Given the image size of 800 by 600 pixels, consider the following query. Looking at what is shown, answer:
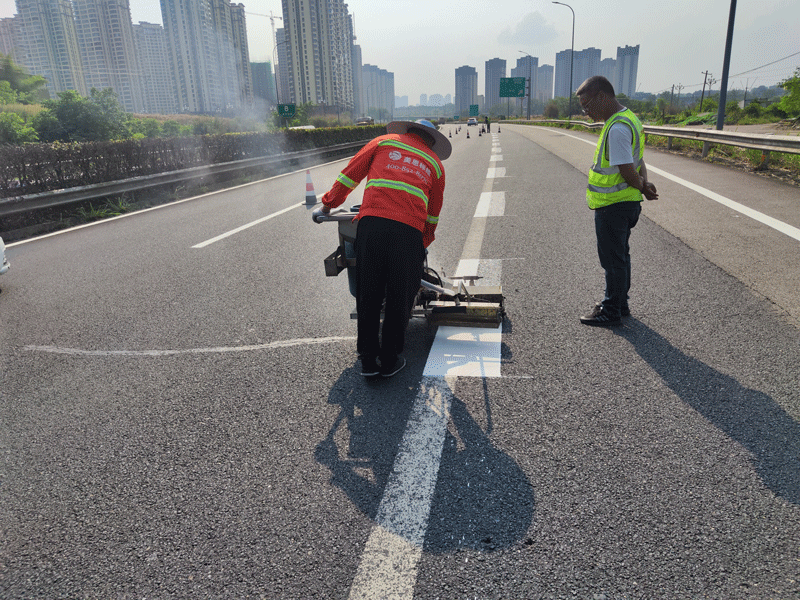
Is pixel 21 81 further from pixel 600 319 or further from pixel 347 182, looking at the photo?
pixel 600 319

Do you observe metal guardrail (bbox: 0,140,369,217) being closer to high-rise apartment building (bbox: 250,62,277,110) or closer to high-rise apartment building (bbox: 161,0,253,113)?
high-rise apartment building (bbox: 161,0,253,113)

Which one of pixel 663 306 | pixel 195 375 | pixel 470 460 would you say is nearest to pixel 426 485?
pixel 470 460

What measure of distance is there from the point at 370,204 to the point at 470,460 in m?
1.65

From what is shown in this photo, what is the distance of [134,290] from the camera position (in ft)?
19.5

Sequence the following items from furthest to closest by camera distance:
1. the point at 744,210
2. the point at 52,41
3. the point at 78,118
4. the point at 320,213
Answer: the point at 52,41, the point at 78,118, the point at 744,210, the point at 320,213

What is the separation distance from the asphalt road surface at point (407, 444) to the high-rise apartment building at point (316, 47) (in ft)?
295

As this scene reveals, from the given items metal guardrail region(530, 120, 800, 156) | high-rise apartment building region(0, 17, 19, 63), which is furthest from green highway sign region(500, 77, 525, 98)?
high-rise apartment building region(0, 17, 19, 63)

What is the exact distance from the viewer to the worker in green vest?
4.15 metres

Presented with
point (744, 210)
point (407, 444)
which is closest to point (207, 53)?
point (744, 210)

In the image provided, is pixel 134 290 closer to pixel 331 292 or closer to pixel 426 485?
pixel 331 292

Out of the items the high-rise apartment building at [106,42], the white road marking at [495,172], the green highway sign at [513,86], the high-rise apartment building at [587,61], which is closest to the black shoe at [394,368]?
the white road marking at [495,172]

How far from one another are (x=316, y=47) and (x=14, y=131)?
77.0 metres

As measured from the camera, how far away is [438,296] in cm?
451

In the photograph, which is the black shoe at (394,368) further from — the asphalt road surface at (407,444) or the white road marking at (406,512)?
the white road marking at (406,512)
